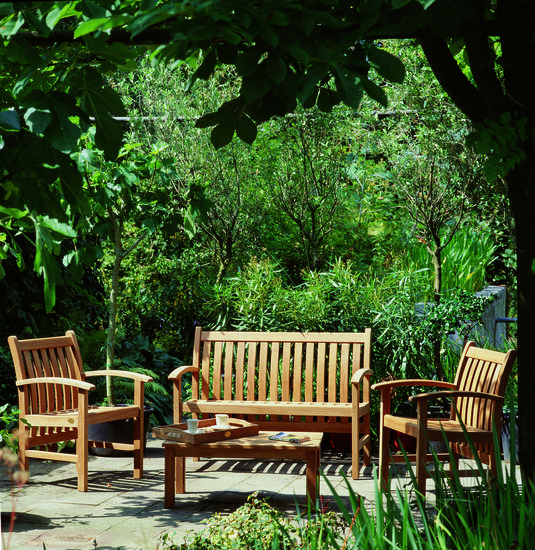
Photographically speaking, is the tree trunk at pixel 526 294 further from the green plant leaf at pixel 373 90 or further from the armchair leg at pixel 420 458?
the armchair leg at pixel 420 458

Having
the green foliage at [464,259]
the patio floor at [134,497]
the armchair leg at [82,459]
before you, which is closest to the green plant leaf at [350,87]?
the patio floor at [134,497]

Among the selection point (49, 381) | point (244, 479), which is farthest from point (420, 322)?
point (49, 381)

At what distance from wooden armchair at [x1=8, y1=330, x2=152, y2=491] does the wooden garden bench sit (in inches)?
17.8

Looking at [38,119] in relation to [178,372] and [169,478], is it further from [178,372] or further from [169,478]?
[178,372]

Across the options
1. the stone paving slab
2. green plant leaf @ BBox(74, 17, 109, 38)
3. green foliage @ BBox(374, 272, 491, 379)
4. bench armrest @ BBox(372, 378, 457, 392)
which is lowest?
the stone paving slab

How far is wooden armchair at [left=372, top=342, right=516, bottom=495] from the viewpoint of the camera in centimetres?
473

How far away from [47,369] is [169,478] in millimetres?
1541

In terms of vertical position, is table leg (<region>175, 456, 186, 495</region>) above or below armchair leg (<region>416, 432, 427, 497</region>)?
below

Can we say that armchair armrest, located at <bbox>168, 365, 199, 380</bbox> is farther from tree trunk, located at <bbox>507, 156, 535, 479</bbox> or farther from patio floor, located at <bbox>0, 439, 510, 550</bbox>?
tree trunk, located at <bbox>507, 156, 535, 479</bbox>

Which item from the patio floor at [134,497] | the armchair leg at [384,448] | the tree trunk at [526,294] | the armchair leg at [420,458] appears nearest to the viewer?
the tree trunk at [526,294]

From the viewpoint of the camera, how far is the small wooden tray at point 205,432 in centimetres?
484

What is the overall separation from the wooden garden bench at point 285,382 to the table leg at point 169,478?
1.04 metres

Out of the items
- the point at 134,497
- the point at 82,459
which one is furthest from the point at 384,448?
the point at 82,459

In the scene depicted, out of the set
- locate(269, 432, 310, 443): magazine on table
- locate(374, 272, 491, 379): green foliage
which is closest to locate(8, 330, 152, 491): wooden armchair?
locate(269, 432, 310, 443): magazine on table
